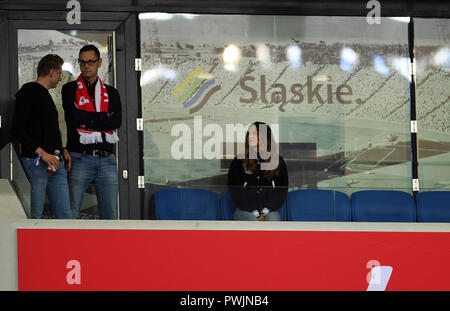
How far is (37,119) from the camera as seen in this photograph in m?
5.42

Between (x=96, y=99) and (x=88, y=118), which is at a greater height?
(x=96, y=99)

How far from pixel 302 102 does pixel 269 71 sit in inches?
16.0

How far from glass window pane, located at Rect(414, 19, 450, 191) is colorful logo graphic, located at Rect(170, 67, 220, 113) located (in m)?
1.87

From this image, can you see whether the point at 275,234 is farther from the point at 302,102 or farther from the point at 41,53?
the point at 41,53

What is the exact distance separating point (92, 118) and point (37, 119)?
44 centimetres

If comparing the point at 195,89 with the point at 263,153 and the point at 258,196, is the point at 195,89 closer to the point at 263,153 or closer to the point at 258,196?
the point at 263,153

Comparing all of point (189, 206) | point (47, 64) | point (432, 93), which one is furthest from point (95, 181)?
point (432, 93)

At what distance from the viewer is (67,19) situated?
245 inches

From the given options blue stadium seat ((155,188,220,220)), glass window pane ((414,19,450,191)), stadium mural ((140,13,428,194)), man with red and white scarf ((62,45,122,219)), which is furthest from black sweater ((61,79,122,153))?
glass window pane ((414,19,450,191))

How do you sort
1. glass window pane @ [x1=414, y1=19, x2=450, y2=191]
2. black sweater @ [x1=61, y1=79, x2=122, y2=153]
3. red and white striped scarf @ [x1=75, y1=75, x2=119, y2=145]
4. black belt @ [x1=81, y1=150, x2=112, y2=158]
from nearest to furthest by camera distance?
black belt @ [x1=81, y1=150, x2=112, y2=158] < black sweater @ [x1=61, y1=79, x2=122, y2=153] < red and white striped scarf @ [x1=75, y1=75, x2=119, y2=145] < glass window pane @ [x1=414, y1=19, x2=450, y2=191]

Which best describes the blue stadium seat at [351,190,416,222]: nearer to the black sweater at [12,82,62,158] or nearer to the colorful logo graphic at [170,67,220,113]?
the black sweater at [12,82,62,158]

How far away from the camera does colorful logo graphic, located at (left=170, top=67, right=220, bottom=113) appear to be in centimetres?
643

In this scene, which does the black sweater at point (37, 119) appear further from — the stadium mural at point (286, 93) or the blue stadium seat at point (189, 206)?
the blue stadium seat at point (189, 206)

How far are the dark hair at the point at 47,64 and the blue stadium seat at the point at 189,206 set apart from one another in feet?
6.48
